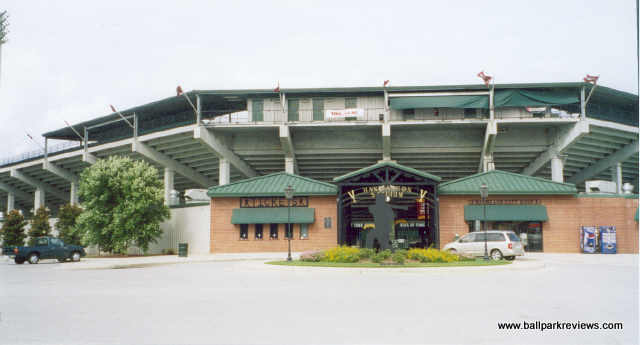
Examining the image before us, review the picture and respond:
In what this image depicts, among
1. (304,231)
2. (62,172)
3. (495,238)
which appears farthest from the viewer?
(62,172)

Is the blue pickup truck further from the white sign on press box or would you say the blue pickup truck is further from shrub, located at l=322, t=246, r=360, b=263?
the white sign on press box

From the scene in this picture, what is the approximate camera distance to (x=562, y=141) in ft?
128

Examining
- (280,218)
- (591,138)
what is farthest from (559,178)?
(280,218)

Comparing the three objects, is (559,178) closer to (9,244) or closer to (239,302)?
(239,302)

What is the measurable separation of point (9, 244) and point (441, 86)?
40.1 metres

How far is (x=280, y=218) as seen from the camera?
33.3 m

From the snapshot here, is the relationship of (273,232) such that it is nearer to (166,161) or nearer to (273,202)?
(273,202)

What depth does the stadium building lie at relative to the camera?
3219cm

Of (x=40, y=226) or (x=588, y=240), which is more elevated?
(x=40, y=226)

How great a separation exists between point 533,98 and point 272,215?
21.0 meters

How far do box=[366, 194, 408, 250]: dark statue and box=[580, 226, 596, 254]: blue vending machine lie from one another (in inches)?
657

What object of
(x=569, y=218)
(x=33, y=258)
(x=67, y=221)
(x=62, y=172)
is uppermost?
(x=62, y=172)

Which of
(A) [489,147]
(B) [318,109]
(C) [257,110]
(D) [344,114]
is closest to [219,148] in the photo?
(C) [257,110]

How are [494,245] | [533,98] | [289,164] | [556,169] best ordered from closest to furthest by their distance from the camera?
[494,245], [533,98], [556,169], [289,164]
